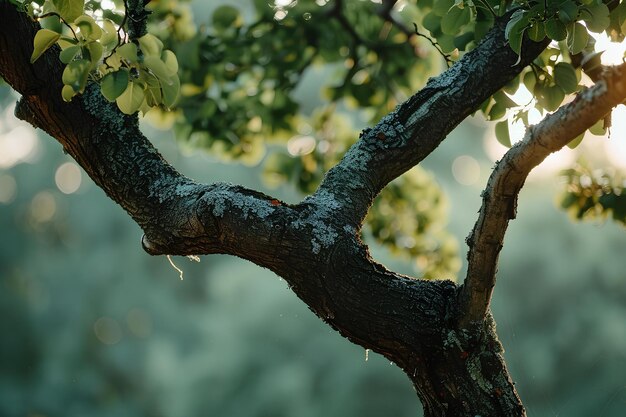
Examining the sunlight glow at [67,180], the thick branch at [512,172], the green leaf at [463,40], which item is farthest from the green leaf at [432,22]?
the sunlight glow at [67,180]

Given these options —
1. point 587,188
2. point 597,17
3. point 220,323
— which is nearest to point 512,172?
point 597,17

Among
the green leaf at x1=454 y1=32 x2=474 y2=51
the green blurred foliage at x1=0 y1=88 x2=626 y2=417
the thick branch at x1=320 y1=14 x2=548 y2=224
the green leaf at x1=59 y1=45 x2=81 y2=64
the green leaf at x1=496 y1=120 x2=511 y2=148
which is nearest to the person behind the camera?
the green leaf at x1=59 y1=45 x2=81 y2=64

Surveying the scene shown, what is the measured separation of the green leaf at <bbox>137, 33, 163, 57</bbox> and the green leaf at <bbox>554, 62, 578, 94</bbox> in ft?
4.01

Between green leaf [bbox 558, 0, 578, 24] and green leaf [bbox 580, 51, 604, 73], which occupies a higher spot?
green leaf [bbox 580, 51, 604, 73]

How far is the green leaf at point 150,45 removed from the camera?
185cm

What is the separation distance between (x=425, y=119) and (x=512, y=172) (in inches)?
17.8

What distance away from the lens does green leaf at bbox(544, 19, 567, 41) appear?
6.57 feet

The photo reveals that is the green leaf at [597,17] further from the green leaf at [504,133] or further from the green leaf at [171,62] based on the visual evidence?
the green leaf at [171,62]

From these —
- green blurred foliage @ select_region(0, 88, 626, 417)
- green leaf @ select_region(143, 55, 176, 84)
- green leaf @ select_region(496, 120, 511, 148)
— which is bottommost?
green leaf @ select_region(143, 55, 176, 84)

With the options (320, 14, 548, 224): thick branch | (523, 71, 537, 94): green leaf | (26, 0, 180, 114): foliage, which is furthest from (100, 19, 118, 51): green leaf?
(523, 71, 537, 94): green leaf

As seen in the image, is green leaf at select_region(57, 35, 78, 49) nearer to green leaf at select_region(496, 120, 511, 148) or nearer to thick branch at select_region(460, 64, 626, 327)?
thick branch at select_region(460, 64, 626, 327)

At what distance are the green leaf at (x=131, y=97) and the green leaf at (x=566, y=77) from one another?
127 cm

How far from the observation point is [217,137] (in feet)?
15.7

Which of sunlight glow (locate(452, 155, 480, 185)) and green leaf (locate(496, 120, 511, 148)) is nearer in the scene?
green leaf (locate(496, 120, 511, 148))
